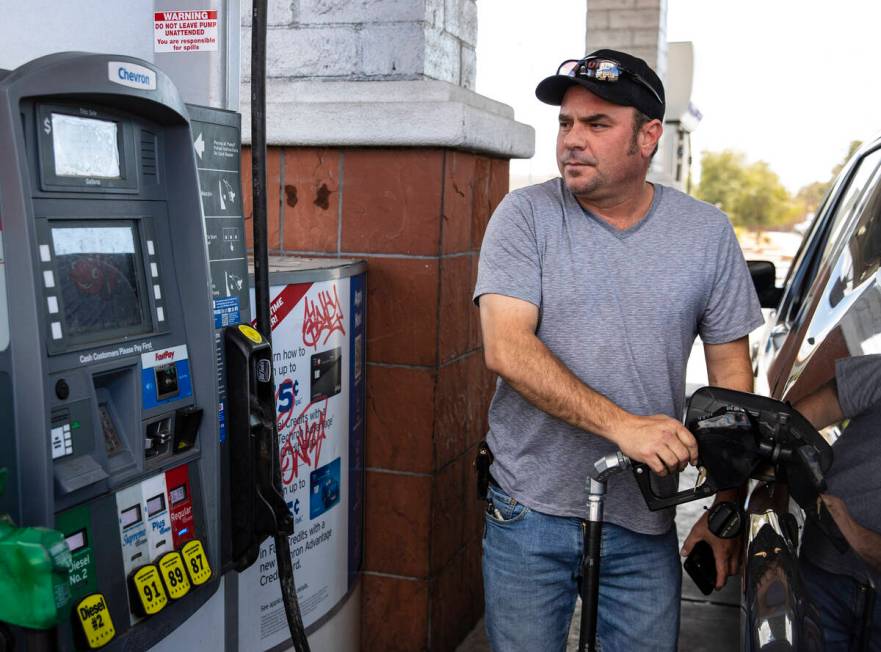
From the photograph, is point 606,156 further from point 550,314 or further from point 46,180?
point 46,180

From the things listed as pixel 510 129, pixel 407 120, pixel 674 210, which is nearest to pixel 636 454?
pixel 674 210

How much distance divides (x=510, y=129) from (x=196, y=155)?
1890 millimetres

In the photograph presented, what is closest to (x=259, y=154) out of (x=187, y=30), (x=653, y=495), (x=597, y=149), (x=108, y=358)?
(x=187, y=30)

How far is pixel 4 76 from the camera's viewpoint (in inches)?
64.9

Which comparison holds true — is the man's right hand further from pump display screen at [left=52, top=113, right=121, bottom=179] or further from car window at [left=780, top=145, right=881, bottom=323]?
car window at [left=780, top=145, right=881, bottom=323]

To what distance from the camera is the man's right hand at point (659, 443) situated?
6.88ft

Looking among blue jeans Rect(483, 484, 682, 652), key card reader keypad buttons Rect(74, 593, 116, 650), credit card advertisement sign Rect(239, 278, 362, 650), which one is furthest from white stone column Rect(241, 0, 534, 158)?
key card reader keypad buttons Rect(74, 593, 116, 650)

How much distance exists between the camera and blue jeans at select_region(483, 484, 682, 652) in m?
2.47

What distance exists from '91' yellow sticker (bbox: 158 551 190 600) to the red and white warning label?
1083mm

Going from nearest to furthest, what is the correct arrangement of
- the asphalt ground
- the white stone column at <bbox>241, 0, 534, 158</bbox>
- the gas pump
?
1. the gas pump
2. the white stone column at <bbox>241, 0, 534, 158</bbox>
3. the asphalt ground

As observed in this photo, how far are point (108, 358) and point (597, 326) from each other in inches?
44.1

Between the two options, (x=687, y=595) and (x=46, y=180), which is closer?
(x=46, y=180)

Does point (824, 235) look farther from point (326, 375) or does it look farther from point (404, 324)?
point (326, 375)

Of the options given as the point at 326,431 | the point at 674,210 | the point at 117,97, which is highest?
the point at 117,97
